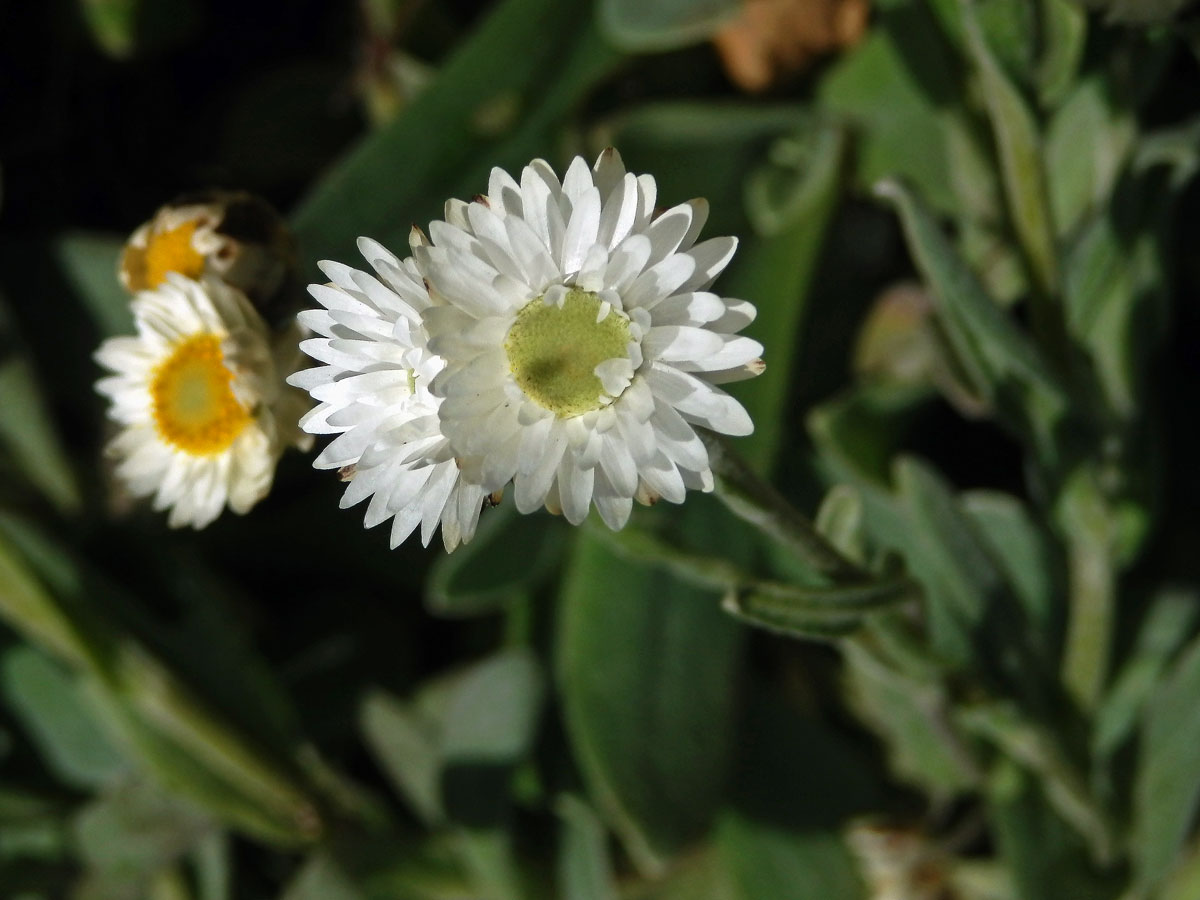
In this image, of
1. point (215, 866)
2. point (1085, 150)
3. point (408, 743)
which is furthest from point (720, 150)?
point (215, 866)

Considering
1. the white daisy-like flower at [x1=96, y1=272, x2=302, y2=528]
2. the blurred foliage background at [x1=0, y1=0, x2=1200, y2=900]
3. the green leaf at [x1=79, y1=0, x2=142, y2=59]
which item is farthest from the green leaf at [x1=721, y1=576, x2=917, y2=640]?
the green leaf at [x1=79, y1=0, x2=142, y2=59]

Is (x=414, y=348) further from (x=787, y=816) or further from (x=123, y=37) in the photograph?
(x=123, y=37)

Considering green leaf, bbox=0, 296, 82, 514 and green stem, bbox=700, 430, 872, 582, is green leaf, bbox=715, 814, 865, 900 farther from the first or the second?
green leaf, bbox=0, 296, 82, 514

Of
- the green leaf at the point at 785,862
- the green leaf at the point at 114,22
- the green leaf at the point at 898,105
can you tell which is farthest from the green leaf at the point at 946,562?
the green leaf at the point at 114,22

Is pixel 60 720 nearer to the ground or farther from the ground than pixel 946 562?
farther from the ground

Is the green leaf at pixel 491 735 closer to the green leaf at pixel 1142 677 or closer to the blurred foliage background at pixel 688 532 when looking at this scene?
the blurred foliage background at pixel 688 532

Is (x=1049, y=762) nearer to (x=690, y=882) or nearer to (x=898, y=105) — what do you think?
(x=690, y=882)
